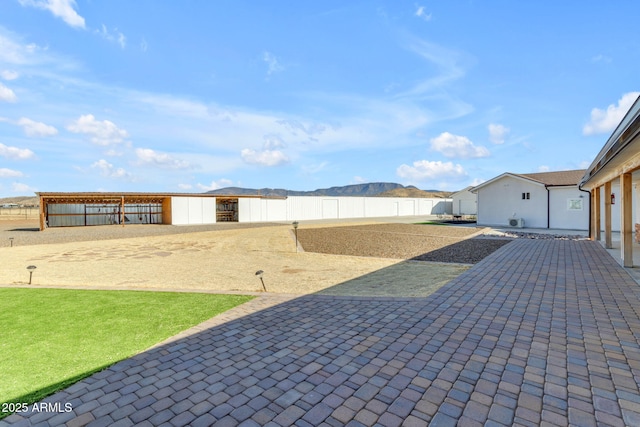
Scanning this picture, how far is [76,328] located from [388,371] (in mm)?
4266

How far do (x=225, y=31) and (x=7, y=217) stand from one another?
2001 inches

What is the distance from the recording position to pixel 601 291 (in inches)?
240

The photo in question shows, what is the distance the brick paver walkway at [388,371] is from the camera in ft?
8.41

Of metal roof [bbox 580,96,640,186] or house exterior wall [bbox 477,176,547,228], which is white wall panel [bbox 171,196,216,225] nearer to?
house exterior wall [bbox 477,176,547,228]

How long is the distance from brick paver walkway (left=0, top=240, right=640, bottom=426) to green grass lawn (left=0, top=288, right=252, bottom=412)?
0.39 meters

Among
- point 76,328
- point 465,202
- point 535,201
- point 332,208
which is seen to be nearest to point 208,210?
point 332,208

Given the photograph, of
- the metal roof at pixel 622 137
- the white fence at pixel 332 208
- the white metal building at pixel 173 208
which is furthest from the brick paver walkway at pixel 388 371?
the white fence at pixel 332 208

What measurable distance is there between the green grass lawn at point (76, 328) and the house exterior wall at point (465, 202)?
139 ft

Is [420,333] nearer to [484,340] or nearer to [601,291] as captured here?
[484,340]

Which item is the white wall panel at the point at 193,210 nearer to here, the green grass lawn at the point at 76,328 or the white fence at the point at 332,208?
the white fence at the point at 332,208

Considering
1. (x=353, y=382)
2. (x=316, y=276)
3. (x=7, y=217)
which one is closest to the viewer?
(x=353, y=382)

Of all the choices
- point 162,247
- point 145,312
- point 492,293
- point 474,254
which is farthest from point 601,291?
point 162,247

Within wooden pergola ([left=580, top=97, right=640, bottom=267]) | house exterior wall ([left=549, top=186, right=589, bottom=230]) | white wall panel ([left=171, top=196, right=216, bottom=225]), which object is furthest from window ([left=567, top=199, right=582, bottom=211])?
white wall panel ([left=171, top=196, right=216, bottom=225])

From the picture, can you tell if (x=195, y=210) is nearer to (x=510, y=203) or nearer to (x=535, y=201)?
(x=510, y=203)
